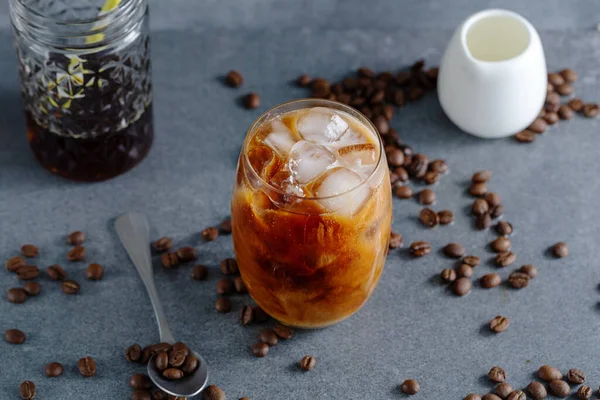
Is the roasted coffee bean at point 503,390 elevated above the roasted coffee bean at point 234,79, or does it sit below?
below

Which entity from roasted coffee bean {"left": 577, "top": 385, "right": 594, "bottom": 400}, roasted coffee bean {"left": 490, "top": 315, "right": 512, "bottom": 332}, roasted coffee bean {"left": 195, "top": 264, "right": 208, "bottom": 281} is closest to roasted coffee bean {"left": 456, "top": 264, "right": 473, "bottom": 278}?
roasted coffee bean {"left": 490, "top": 315, "right": 512, "bottom": 332}

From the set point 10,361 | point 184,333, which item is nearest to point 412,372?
point 184,333

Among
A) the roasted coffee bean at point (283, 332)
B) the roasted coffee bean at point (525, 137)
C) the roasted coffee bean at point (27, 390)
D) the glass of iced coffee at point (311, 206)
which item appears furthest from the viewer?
the roasted coffee bean at point (525, 137)

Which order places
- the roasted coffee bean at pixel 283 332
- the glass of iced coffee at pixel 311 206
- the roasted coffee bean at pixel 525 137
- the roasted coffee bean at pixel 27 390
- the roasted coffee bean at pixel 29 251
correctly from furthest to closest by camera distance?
the roasted coffee bean at pixel 525 137
the roasted coffee bean at pixel 29 251
the roasted coffee bean at pixel 283 332
the roasted coffee bean at pixel 27 390
the glass of iced coffee at pixel 311 206

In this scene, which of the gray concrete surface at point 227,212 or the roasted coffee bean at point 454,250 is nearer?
the gray concrete surface at point 227,212

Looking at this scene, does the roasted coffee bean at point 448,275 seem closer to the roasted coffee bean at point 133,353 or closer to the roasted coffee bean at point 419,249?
the roasted coffee bean at point 419,249

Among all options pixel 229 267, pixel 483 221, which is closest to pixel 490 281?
pixel 483 221

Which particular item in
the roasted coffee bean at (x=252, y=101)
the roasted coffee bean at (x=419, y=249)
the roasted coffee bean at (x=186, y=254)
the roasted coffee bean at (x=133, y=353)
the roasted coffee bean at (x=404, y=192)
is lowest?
the roasted coffee bean at (x=133, y=353)

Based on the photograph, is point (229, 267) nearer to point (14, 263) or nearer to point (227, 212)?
point (227, 212)

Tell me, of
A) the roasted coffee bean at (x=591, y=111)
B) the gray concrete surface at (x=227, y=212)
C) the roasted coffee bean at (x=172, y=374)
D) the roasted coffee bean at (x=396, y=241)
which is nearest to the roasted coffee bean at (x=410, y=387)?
the gray concrete surface at (x=227, y=212)
